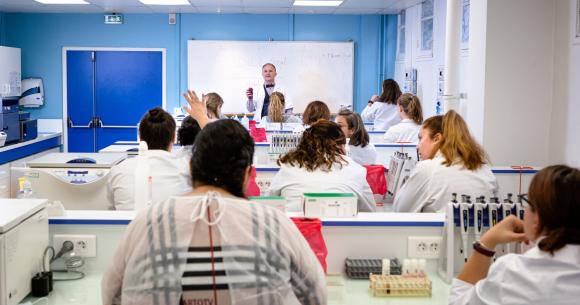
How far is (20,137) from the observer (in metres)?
8.38

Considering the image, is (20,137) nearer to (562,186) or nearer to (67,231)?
(67,231)

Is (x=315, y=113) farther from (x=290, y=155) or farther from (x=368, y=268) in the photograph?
(x=368, y=268)

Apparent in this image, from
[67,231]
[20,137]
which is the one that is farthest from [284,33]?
[67,231]

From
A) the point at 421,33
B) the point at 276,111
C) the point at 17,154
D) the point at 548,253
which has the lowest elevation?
the point at 17,154

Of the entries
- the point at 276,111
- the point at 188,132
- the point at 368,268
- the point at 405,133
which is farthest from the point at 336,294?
the point at 276,111

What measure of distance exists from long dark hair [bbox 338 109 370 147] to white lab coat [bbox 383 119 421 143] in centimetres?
123

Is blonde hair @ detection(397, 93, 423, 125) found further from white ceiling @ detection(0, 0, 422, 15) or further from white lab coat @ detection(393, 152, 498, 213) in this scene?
white lab coat @ detection(393, 152, 498, 213)

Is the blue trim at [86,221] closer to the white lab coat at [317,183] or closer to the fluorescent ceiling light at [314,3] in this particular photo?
the white lab coat at [317,183]

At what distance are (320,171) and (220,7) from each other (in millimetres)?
6376

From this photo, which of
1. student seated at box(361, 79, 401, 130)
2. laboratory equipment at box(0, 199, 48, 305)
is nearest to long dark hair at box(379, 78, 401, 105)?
student seated at box(361, 79, 401, 130)

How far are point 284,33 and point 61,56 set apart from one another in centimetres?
346

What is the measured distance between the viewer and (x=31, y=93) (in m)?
9.95

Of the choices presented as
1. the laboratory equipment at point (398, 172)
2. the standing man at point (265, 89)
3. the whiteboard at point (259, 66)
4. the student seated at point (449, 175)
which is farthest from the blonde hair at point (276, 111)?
the student seated at point (449, 175)

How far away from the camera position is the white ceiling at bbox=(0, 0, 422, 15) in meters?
8.71
